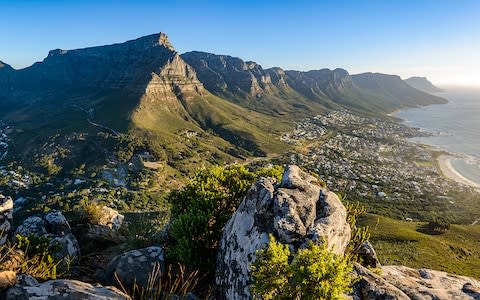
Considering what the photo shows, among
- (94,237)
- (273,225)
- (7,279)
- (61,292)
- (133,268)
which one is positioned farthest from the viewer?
(94,237)

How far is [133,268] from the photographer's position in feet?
46.0

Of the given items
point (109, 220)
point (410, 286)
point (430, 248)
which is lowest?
point (430, 248)

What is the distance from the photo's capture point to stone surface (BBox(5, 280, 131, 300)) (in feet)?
32.3

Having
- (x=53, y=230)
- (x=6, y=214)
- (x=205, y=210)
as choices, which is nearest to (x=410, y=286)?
(x=205, y=210)

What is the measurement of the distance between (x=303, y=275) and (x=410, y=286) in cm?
841

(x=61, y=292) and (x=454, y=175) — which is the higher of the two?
(x=61, y=292)

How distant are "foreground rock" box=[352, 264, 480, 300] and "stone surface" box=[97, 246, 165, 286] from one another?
8081 mm

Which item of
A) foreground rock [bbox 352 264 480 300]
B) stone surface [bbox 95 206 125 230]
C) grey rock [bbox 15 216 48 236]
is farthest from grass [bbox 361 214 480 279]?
grey rock [bbox 15 216 48 236]

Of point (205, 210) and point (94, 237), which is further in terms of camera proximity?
point (94, 237)

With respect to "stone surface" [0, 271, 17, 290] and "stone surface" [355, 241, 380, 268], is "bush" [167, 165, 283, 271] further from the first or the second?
"stone surface" [0, 271, 17, 290]

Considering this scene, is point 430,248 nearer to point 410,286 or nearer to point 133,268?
point 410,286

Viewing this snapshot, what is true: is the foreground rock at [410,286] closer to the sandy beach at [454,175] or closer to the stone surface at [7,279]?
the stone surface at [7,279]

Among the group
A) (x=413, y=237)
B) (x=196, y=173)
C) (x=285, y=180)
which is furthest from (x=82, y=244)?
(x=413, y=237)

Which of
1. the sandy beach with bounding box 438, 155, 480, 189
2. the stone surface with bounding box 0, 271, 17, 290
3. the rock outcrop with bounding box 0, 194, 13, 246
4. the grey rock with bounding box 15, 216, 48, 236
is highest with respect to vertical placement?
the stone surface with bounding box 0, 271, 17, 290
